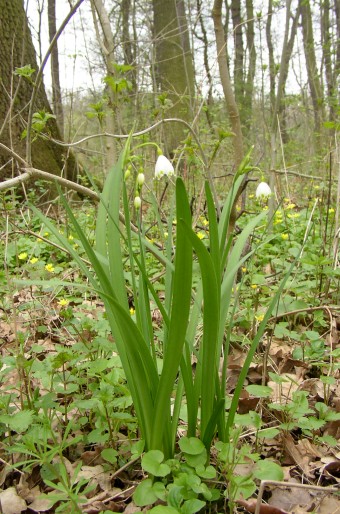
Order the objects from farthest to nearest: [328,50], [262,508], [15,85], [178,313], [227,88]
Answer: [328,50] < [15,85] < [227,88] < [262,508] < [178,313]

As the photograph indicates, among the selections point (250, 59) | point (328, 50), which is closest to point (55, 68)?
point (328, 50)

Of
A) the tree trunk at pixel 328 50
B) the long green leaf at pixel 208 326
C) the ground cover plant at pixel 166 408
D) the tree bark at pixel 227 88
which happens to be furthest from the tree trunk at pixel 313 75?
the long green leaf at pixel 208 326

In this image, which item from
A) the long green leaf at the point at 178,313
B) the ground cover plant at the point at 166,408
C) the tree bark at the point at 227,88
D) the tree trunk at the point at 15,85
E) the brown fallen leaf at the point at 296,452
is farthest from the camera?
the tree trunk at the point at 15,85

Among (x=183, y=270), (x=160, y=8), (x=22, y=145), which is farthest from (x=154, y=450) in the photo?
(x=160, y=8)

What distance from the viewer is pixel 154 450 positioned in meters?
0.88

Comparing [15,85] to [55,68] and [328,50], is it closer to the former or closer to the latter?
[55,68]

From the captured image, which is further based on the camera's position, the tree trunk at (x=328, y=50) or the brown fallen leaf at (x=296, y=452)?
the tree trunk at (x=328, y=50)

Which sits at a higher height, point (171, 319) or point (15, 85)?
point (15, 85)

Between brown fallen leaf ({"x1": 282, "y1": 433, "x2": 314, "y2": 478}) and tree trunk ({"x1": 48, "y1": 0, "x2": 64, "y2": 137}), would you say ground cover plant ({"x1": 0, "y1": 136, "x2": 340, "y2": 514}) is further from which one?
tree trunk ({"x1": 48, "y1": 0, "x2": 64, "y2": 137})

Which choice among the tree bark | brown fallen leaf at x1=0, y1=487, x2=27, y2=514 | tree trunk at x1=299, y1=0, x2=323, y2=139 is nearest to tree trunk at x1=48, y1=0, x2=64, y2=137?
tree trunk at x1=299, y1=0, x2=323, y2=139

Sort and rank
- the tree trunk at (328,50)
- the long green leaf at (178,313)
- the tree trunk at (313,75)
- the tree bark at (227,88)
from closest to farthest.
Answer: the long green leaf at (178,313), the tree bark at (227,88), the tree trunk at (313,75), the tree trunk at (328,50)

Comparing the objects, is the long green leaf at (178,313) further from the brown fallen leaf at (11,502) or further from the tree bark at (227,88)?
the tree bark at (227,88)

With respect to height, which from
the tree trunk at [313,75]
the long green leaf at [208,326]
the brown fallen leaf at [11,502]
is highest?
the tree trunk at [313,75]

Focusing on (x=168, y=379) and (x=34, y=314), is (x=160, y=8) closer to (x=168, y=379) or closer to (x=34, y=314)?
(x=34, y=314)
